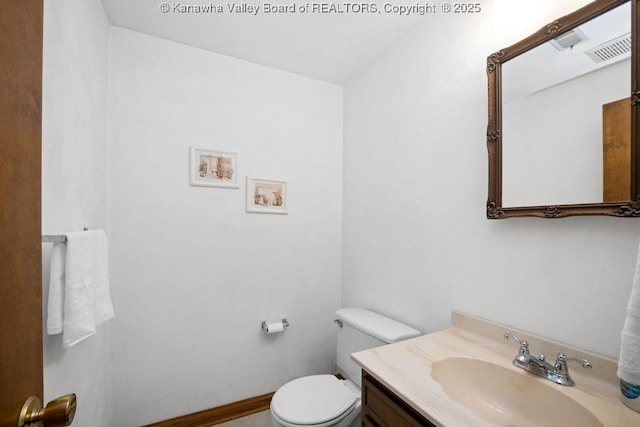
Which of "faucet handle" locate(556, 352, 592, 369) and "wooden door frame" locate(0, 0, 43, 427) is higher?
"wooden door frame" locate(0, 0, 43, 427)

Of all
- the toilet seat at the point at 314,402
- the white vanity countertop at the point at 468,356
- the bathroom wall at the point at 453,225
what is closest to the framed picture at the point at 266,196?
the bathroom wall at the point at 453,225

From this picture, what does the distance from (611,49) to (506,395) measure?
3.96 feet

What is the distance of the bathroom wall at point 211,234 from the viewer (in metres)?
1.68

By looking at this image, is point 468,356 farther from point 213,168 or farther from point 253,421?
point 213,168

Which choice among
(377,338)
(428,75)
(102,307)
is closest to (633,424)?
(377,338)

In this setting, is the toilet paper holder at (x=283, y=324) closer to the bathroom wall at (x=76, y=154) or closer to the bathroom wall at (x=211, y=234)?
the bathroom wall at (x=211, y=234)

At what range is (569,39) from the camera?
0.98m

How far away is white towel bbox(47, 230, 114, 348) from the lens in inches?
34.2

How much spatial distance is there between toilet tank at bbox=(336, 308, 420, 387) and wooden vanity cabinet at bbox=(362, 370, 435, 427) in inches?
15.4

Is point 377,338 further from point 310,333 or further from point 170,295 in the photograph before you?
point 170,295

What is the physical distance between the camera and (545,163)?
1041 millimetres

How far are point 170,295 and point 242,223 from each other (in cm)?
64

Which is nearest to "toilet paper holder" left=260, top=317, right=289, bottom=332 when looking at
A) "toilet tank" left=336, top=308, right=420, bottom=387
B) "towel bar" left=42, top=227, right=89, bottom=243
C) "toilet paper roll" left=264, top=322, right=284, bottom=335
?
"toilet paper roll" left=264, top=322, right=284, bottom=335

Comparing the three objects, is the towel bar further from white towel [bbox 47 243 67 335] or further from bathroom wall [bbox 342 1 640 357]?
bathroom wall [bbox 342 1 640 357]
